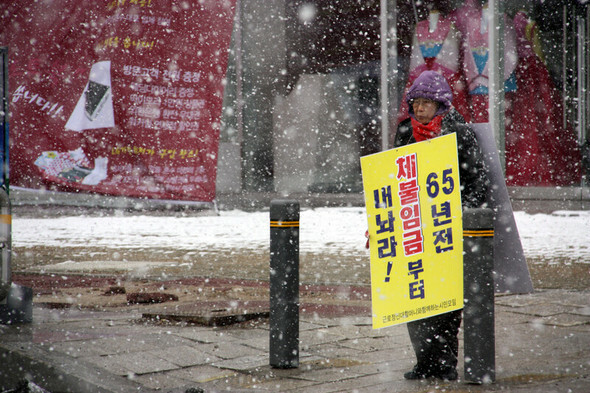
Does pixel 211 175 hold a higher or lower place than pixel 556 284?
higher

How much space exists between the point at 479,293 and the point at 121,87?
11133 mm

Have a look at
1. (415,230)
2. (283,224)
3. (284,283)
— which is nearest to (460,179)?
(415,230)

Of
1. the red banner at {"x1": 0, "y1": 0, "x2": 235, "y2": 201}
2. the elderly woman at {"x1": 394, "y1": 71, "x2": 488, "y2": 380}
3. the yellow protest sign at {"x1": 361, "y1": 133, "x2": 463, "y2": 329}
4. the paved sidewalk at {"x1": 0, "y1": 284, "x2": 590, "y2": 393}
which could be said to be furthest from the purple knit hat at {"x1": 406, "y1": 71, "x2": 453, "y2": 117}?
the red banner at {"x1": 0, "y1": 0, "x2": 235, "y2": 201}

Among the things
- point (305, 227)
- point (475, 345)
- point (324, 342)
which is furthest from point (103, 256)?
point (475, 345)

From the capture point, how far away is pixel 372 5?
56.5 feet

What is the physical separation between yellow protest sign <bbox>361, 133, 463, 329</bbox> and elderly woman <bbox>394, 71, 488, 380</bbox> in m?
0.14

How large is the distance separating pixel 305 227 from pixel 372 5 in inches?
298

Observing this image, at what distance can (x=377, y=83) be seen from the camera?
18.0 m

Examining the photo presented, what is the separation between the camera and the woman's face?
3725 mm

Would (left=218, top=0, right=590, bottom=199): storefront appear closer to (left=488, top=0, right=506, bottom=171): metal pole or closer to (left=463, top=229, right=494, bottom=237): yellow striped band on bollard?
(left=488, top=0, right=506, bottom=171): metal pole

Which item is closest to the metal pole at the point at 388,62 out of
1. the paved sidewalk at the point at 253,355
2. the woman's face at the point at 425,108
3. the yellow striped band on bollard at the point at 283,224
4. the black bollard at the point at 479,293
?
the paved sidewalk at the point at 253,355

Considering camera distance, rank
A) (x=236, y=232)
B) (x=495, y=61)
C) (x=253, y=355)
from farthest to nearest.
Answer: (x=495, y=61) < (x=236, y=232) < (x=253, y=355)

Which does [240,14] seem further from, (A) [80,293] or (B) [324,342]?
(B) [324,342]

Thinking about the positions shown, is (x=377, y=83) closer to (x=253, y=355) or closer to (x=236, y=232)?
(x=236, y=232)
